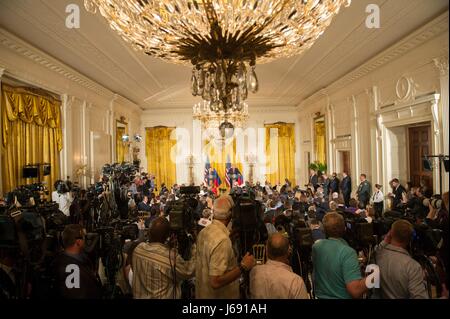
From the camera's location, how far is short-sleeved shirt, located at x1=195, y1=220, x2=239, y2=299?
1995mm

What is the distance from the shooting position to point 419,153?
7301 mm

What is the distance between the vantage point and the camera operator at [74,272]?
214cm

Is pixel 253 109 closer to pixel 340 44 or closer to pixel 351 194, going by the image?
pixel 351 194

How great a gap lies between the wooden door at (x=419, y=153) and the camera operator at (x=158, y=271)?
6.36 m

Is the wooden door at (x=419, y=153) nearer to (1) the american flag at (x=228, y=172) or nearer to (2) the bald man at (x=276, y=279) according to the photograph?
(2) the bald man at (x=276, y=279)

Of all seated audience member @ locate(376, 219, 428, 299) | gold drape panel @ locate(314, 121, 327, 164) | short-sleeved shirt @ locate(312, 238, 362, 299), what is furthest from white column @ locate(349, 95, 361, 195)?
short-sleeved shirt @ locate(312, 238, 362, 299)

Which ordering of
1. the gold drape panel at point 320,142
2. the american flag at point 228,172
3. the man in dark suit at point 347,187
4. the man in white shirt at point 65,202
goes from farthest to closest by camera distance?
1. the american flag at point 228,172
2. the gold drape panel at point 320,142
3. the man in dark suit at point 347,187
4. the man in white shirt at point 65,202

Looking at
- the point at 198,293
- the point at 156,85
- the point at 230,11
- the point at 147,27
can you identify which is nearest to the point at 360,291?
the point at 198,293

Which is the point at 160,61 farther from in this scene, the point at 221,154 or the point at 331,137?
the point at 221,154

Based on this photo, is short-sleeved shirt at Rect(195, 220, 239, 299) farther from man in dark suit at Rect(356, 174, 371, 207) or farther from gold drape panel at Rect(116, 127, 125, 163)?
gold drape panel at Rect(116, 127, 125, 163)

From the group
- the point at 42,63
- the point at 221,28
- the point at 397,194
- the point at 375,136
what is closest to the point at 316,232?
the point at 221,28

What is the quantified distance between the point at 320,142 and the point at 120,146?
7691 millimetres

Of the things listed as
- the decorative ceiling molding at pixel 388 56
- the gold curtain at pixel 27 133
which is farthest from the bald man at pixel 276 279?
the gold curtain at pixel 27 133
